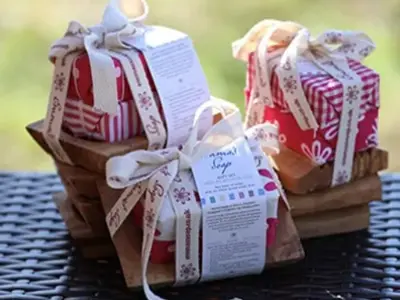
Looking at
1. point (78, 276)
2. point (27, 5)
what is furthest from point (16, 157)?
point (78, 276)

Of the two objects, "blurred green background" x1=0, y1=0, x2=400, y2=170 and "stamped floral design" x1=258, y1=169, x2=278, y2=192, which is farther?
"blurred green background" x1=0, y1=0, x2=400, y2=170

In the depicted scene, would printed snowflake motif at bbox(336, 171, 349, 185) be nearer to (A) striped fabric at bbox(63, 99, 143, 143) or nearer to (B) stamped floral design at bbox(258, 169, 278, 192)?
(B) stamped floral design at bbox(258, 169, 278, 192)

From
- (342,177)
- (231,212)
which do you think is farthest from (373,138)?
(231,212)

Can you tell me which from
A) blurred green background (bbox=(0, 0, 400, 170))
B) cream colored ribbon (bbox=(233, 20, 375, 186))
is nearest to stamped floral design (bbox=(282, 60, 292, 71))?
cream colored ribbon (bbox=(233, 20, 375, 186))

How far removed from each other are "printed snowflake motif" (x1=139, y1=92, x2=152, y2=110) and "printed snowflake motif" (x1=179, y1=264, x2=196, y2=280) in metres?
0.14

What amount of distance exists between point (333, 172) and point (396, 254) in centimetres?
9

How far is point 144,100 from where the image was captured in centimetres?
92

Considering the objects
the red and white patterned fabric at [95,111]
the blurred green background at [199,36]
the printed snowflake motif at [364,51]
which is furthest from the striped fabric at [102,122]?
the blurred green background at [199,36]

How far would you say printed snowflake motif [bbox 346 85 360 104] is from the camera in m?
0.93

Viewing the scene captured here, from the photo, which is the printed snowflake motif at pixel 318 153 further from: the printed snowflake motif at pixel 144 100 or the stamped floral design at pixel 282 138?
the printed snowflake motif at pixel 144 100

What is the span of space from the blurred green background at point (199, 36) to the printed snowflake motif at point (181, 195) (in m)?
0.82

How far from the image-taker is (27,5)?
1967mm

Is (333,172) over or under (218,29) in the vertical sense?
over

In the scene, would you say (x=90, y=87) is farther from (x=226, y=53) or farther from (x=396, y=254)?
(x=226, y=53)
